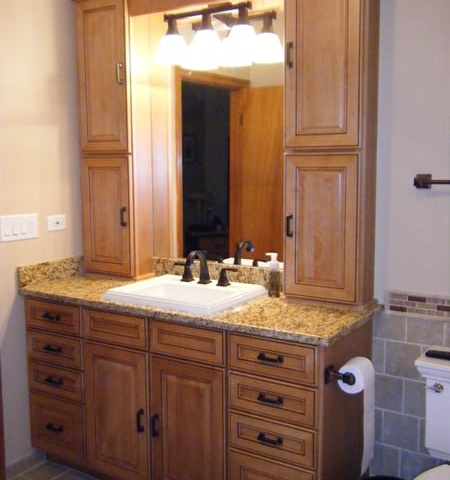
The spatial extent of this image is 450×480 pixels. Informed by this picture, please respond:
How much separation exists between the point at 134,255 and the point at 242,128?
31.7 inches

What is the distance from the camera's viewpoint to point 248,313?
2.31 meters

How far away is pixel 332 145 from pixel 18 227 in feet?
4.84

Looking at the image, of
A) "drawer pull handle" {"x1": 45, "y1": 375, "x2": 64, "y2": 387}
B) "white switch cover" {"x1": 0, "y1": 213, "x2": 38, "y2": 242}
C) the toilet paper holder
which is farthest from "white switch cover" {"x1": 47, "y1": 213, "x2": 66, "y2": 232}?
the toilet paper holder

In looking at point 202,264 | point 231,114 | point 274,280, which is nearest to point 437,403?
point 274,280

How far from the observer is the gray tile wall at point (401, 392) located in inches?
93.0

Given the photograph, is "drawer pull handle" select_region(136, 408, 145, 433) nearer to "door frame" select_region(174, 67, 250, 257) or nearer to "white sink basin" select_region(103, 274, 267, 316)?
"white sink basin" select_region(103, 274, 267, 316)

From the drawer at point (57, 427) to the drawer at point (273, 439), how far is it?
85 cm

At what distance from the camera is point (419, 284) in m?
2.34

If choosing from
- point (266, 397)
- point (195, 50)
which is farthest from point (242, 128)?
point (266, 397)

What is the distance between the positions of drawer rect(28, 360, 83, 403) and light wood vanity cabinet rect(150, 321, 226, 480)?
1.45ft

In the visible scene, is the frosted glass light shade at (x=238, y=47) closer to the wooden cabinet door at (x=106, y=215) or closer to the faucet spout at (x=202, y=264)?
the wooden cabinet door at (x=106, y=215)

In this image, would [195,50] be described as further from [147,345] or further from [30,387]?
[30,387]

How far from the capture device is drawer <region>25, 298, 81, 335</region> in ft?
8.73

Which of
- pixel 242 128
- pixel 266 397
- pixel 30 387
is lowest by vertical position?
pixel 30 387
